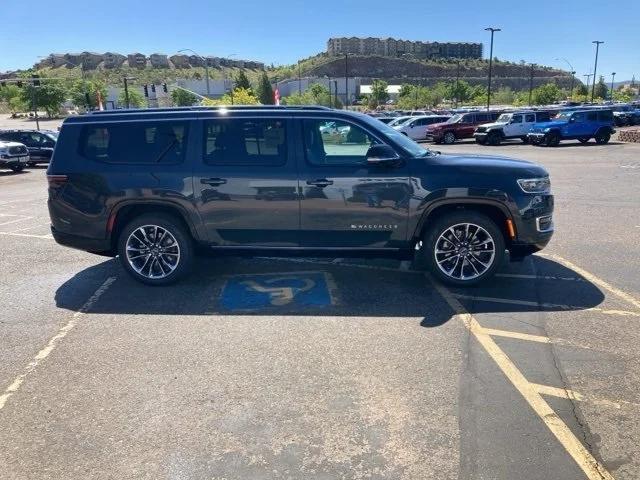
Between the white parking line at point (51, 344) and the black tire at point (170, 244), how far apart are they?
435 mm

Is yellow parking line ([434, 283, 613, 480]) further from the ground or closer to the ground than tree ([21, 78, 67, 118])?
closer to the ground

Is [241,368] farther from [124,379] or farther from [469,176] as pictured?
[469,176]

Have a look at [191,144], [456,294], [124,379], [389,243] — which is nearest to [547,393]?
[456,294]

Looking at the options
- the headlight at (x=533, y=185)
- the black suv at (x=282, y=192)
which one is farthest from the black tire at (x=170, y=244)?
the headlight at (x=533, y=185)

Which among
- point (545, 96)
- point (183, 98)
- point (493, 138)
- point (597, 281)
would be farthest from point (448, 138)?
point (183, 98)

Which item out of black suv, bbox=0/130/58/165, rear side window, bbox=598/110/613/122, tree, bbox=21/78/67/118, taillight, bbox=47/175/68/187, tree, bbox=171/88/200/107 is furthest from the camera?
tree, bbox=171/88/200/107

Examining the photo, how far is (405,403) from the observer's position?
3492 mm

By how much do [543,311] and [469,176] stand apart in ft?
4.98

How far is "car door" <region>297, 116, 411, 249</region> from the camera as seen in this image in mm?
5434

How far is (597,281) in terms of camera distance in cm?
591

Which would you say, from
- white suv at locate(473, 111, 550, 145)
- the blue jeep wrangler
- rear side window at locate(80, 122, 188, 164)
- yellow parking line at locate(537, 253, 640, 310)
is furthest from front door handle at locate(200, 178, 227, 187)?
white suv at locate(473, 111, 550, 145)

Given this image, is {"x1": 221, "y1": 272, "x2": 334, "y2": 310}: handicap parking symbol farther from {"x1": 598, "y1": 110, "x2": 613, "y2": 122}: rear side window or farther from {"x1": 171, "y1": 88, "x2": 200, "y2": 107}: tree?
{"x1": 171, "y1": 88, "x2": 200, "y2": 107}: tree

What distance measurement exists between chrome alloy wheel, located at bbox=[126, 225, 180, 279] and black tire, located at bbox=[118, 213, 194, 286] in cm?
2

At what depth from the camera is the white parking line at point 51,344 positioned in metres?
3.76
